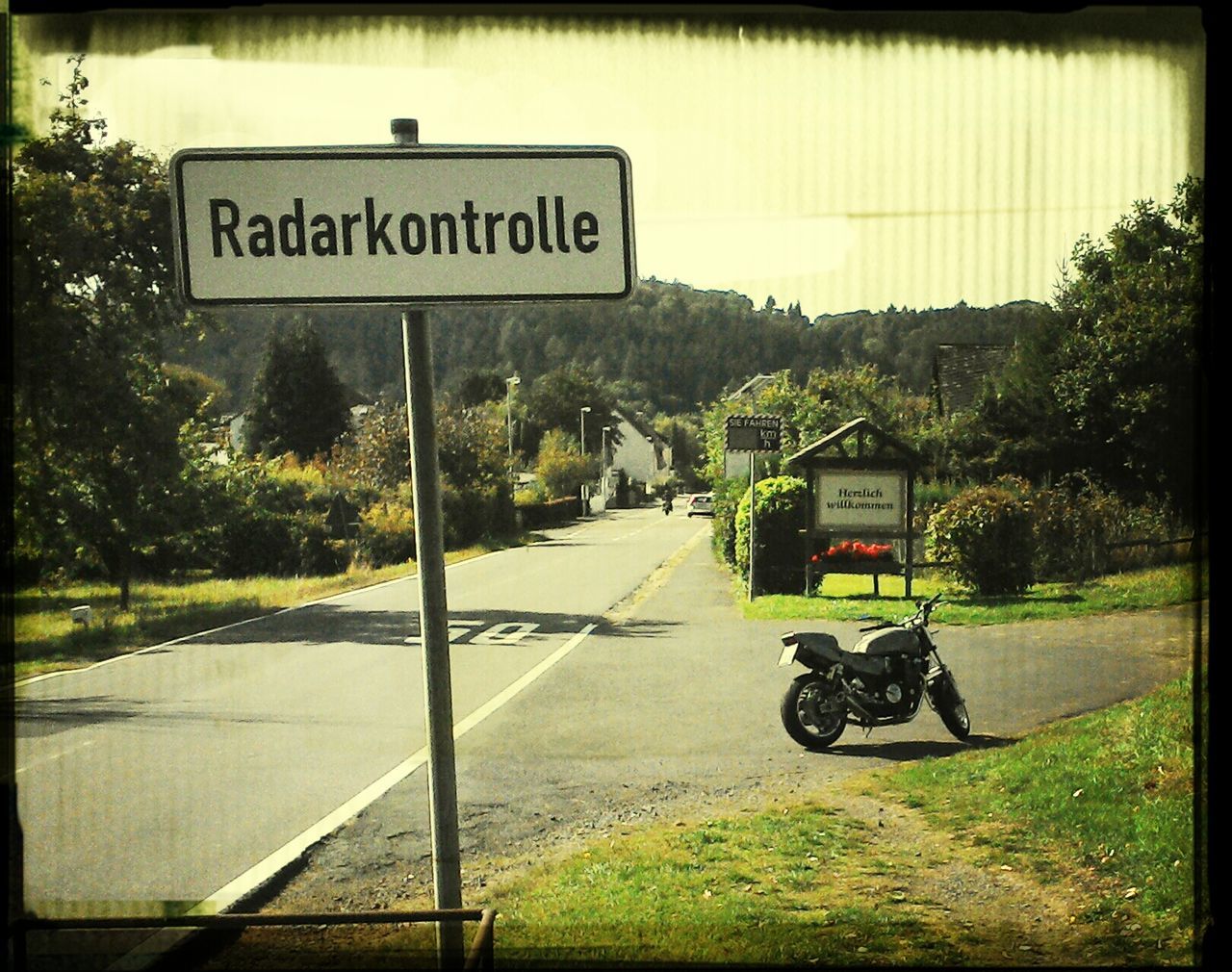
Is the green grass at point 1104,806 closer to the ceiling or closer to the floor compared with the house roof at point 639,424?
closer to the floor

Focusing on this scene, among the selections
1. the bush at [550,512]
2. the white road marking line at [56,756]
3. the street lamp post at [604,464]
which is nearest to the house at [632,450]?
the street lamp post at [604,464]

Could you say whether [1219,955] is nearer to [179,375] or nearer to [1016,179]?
[1016,179]

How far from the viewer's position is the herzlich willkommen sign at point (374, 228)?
2.85 m

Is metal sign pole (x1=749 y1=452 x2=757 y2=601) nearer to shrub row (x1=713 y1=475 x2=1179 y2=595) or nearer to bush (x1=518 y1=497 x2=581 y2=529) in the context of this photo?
shrub row (x1=713 y1=475 x2=1179 y2=595)

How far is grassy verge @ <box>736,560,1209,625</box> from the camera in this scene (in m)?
3.96

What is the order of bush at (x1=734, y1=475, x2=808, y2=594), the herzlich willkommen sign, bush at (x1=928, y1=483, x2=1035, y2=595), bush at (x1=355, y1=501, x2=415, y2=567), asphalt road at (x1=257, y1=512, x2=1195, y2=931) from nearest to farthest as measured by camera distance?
the herzlich willkommen sign, asphalt road at (x1=257, y1=512, x2=1195, y2=931), bush at (x1=355, y1=501, x2=415, y2=567), bush at (x1=928, y1=483, x2=1035, y2=595), bush at (x1=734, y1=475, x2=808, y2=594)

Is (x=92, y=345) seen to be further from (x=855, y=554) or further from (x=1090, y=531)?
(x=1090, y=531)

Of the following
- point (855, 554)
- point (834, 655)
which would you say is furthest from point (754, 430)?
point (834, 655)

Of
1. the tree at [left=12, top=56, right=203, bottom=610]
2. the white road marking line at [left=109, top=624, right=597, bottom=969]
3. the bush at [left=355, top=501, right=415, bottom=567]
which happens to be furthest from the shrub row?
the tree at [left=12, top=56, right=203, bottom=610]

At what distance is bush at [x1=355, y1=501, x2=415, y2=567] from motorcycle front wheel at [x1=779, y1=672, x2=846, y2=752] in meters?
1.31

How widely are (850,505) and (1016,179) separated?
3.74ft

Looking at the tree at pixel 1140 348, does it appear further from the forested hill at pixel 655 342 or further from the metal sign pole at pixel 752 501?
the metal sign pole at pixel 752 501

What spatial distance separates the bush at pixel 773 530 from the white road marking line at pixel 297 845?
743mm

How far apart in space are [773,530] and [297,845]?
1.80 m
